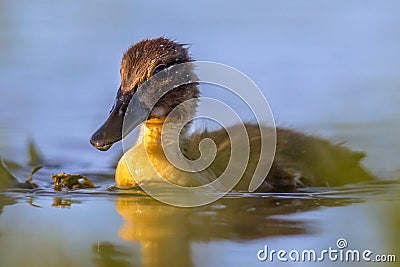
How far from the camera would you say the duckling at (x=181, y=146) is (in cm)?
428

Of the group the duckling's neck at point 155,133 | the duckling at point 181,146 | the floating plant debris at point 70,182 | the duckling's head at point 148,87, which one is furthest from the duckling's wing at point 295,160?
the floating plant debris at point 70,182

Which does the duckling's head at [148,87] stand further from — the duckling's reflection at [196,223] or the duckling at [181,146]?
the duckling's reflection at [196,223]

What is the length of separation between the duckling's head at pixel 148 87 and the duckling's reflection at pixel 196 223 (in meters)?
0.61

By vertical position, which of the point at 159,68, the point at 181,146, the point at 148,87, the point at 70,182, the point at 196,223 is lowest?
the point at 196,223

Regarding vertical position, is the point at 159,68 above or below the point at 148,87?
above

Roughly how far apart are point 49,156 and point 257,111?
1.31 m

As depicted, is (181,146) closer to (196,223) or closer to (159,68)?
(159,68)

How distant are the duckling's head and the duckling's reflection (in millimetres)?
613

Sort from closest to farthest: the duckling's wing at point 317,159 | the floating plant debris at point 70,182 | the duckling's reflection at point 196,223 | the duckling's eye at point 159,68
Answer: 1. the duckling's reflection at point 196,223
2. the floating plant debris at point 70,182
3. the duckling's eye at point 159,68
4. the duckling's wing at point 317,159

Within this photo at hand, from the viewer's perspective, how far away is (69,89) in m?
6.41

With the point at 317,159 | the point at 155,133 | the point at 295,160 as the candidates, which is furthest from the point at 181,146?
the point at 317,159

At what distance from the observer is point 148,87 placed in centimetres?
446

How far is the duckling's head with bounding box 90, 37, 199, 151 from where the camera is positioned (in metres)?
4.36

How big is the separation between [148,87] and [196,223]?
1.25m
